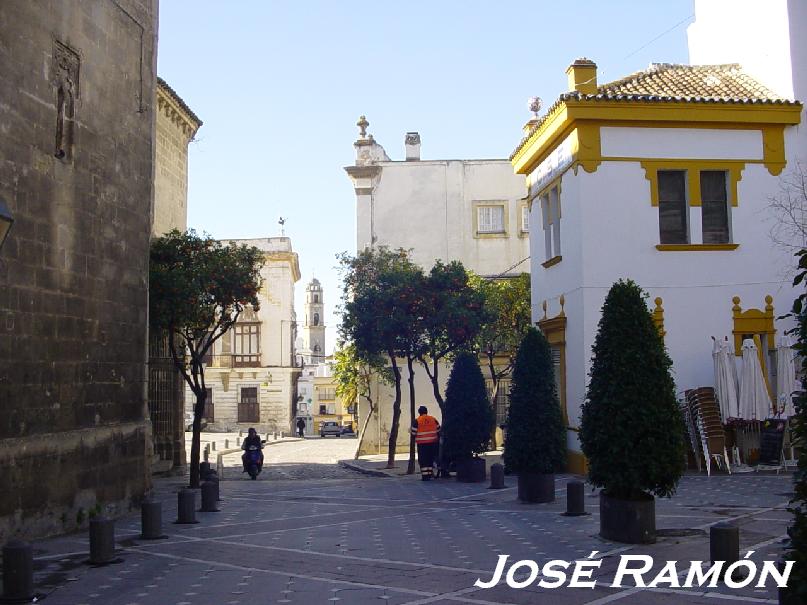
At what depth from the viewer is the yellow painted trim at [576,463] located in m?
19.5

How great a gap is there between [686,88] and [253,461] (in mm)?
14859

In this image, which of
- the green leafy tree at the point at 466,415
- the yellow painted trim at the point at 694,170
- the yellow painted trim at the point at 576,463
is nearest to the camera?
the yellow painted trim at the point at 694,170

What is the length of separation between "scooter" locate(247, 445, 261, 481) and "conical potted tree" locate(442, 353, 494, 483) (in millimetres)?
6979

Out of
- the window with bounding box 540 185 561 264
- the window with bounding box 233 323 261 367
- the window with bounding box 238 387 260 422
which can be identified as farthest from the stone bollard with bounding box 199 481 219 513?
the window with bounding box 233 323 261 367

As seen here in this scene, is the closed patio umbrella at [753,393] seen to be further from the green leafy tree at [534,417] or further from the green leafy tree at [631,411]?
the green leafy tree at [631,411]

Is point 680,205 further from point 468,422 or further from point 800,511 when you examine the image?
point 800,511

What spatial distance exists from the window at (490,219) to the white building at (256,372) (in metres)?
25.0

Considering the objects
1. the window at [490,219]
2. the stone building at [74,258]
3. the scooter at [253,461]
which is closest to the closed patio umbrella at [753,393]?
the stone building at [74,258]

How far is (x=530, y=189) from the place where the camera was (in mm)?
23828

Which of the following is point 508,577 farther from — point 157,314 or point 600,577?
point 157,314

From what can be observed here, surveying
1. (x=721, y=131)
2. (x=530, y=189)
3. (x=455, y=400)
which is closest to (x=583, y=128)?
(x=721, y=131)

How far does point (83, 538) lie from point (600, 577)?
24.7 feet

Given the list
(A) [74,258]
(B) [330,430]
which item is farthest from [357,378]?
(B) [330,430]

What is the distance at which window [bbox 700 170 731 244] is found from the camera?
19.6m
